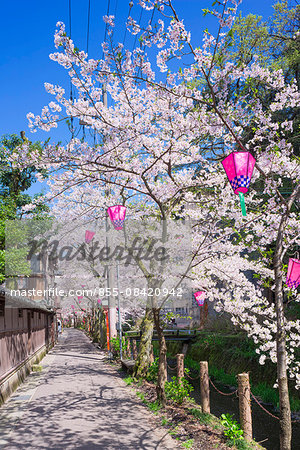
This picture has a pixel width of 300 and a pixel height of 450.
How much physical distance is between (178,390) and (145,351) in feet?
13.6

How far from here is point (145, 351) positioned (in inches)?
528

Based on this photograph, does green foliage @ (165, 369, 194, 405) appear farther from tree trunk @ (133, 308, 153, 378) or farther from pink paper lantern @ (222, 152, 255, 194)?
pink paper lantern @ (222, 152, 255, 194)

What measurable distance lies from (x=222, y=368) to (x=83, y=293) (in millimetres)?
18820

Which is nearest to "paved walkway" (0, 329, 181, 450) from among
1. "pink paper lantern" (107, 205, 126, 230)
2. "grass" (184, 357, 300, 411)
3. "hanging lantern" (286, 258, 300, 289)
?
"hanging lantern" (286, 258, 300, 289)

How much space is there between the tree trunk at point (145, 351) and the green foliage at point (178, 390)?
133 inches

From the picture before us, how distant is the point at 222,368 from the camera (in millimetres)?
20141

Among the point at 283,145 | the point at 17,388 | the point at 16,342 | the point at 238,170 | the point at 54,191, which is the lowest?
the point at 17,388

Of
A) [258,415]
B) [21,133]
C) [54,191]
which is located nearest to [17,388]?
[54,191]

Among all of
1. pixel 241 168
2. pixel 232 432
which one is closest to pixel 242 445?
pixel 232 432

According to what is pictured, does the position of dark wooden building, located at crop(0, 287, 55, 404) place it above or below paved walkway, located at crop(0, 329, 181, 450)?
above

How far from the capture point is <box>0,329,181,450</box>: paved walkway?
22.7 ft

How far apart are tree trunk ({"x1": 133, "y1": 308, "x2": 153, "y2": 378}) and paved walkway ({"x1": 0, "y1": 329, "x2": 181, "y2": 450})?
0.75 m

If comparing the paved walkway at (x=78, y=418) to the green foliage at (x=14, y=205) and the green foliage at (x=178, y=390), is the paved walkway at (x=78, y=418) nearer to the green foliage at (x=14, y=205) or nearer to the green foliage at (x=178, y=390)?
the green foliage at (x=178, y=390)

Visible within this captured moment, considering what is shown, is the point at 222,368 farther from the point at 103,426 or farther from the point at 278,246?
the point at 278,246
